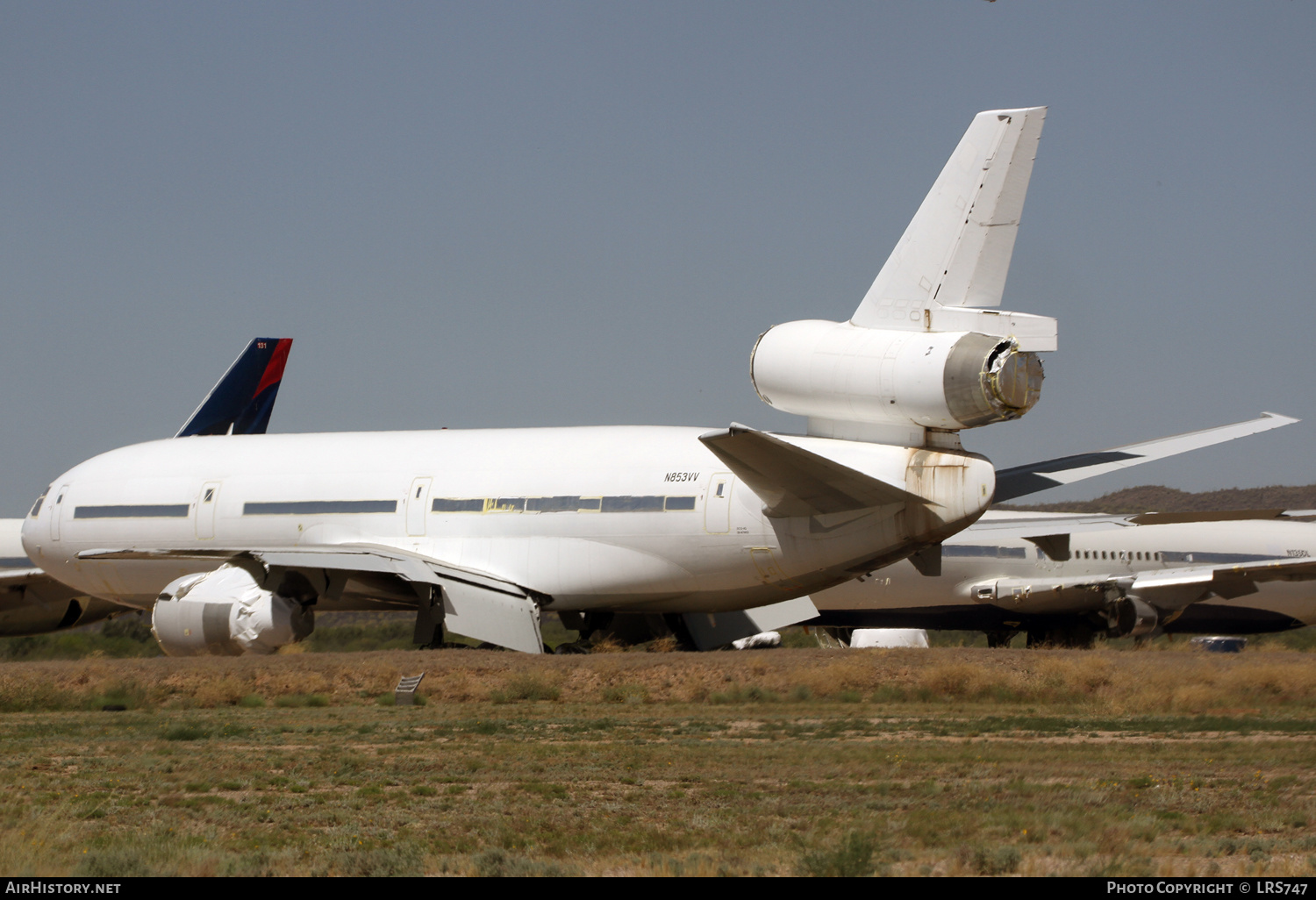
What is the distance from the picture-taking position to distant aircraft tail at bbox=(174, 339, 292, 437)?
127 feet

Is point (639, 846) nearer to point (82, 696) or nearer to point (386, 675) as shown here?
point (386, 675)

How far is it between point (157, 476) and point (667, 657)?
1267 centimetres

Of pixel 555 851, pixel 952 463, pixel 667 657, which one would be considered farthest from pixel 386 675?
pixel 555 851

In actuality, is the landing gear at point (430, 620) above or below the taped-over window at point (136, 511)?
below

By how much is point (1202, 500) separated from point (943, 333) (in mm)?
94298

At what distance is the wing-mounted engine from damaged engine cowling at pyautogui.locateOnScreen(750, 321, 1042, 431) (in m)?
0.02

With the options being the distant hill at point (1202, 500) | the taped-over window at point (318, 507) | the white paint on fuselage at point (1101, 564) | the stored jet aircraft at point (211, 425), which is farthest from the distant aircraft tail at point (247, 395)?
the distant hill at point (1202, 500)

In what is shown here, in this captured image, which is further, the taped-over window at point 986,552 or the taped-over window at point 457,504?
the taped-over window at point 986,552

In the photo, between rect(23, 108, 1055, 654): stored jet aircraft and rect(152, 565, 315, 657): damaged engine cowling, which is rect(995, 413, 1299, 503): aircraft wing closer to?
rect(23, 108, 1055, 654): stored jet aircraft

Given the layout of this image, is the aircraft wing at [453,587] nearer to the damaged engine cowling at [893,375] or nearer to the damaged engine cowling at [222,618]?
the damaged engine cowling at [222,618]

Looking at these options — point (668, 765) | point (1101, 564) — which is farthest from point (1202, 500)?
point (668, 765)

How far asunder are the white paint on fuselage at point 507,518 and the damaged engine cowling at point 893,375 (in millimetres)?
716

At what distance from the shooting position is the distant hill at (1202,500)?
322 feet

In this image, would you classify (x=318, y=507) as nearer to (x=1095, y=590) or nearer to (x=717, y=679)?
(x=717, y=679)
